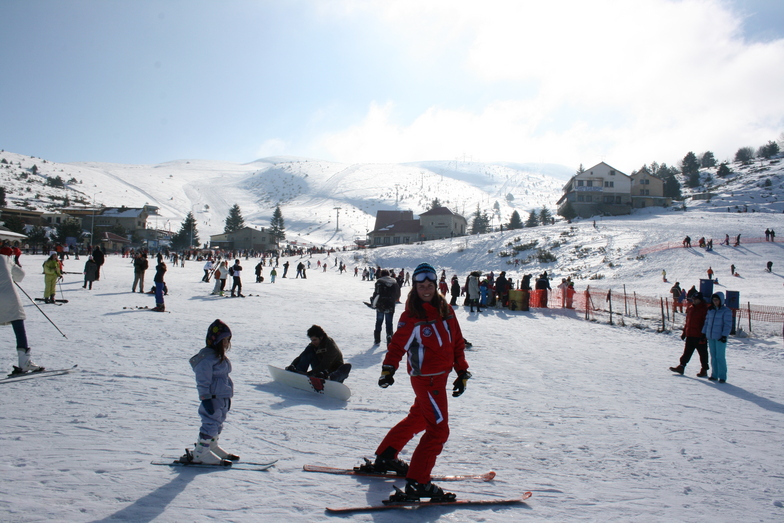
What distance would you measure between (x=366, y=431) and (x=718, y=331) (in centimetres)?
645

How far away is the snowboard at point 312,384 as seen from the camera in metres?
5.70

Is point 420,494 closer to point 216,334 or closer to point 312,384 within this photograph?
point 216,334

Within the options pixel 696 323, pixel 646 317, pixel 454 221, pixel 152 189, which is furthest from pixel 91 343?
pixel 152 189

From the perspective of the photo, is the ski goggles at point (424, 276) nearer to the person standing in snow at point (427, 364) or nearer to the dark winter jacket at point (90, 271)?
the person standing in snow at point (427, 364)

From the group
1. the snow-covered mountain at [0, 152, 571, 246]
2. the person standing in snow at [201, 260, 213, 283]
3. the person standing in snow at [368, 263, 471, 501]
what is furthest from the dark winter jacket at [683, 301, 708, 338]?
the snow-covered mountain at [0, 152, 571, 246]

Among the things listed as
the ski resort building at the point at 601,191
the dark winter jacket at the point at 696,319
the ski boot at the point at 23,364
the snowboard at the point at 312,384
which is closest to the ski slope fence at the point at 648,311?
→ the dark winter jacket at the point at 696,319

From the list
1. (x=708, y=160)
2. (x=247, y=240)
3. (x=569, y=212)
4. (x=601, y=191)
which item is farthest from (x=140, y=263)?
(x=708, y=160)

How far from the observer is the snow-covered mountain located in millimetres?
96375

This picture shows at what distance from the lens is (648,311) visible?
17828 millimetres

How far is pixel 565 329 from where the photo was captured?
1363cm

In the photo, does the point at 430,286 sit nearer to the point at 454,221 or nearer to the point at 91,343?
the point at 91,343

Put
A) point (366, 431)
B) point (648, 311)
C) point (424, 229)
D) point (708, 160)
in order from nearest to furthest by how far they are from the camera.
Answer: point (366, 431)
point (648, 311)
point (424, 229)
point (708, 160)

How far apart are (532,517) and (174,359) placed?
20.5 ft

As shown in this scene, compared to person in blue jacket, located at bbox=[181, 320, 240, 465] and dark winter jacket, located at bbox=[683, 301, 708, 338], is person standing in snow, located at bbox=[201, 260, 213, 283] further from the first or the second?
dark winter jacket, located at bbox=[683, 301, 708, 338]
